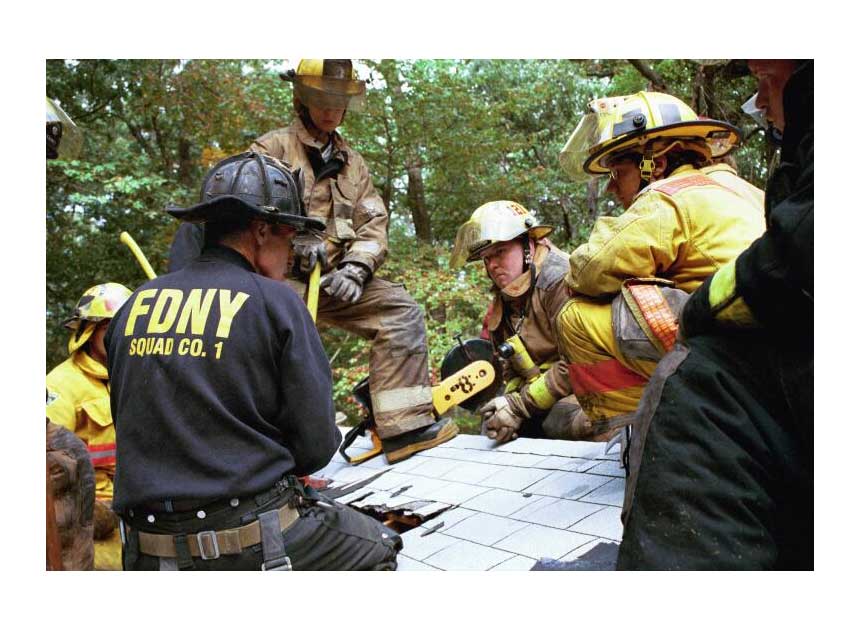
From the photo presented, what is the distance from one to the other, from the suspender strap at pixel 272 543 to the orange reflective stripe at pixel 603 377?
5.07 ft

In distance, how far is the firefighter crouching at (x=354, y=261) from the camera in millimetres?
4996

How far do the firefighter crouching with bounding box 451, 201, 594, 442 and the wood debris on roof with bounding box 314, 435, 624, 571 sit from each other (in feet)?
1.55

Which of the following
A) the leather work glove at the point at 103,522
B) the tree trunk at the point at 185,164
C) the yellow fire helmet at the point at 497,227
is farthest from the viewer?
the tree trunk at the point at 185,164

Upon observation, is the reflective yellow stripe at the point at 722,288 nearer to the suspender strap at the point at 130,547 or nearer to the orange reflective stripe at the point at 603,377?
the orange reflective stripe at the point at 603,377

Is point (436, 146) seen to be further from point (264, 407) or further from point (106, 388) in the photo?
point (264, 407)

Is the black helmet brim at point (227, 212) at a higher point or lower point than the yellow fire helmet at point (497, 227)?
lower

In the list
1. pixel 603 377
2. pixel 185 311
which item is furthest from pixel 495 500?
pixel 185 311

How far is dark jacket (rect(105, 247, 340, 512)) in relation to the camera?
238 centimetres

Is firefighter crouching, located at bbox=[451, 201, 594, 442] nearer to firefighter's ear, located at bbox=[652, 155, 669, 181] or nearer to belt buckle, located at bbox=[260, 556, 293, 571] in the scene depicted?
firefighter's ear, located at bbox=[652, 155, 669, 181]

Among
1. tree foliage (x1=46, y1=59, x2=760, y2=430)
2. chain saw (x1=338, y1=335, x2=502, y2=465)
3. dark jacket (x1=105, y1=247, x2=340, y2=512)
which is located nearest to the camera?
dark jacket (x1=105, y1=247, x2=340, y2=512)

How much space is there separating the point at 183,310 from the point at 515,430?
2.68m

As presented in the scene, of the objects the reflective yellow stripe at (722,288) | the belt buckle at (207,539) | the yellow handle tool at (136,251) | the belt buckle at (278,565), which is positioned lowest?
the belt buckle at (278,565)

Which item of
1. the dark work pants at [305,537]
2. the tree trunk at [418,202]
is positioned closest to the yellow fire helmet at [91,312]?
the dark work pants at [305,537]

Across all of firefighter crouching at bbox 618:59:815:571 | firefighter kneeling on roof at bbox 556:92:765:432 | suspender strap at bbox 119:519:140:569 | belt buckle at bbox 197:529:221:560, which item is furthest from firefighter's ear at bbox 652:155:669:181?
suspender strap at bbox 119:519:140:569
